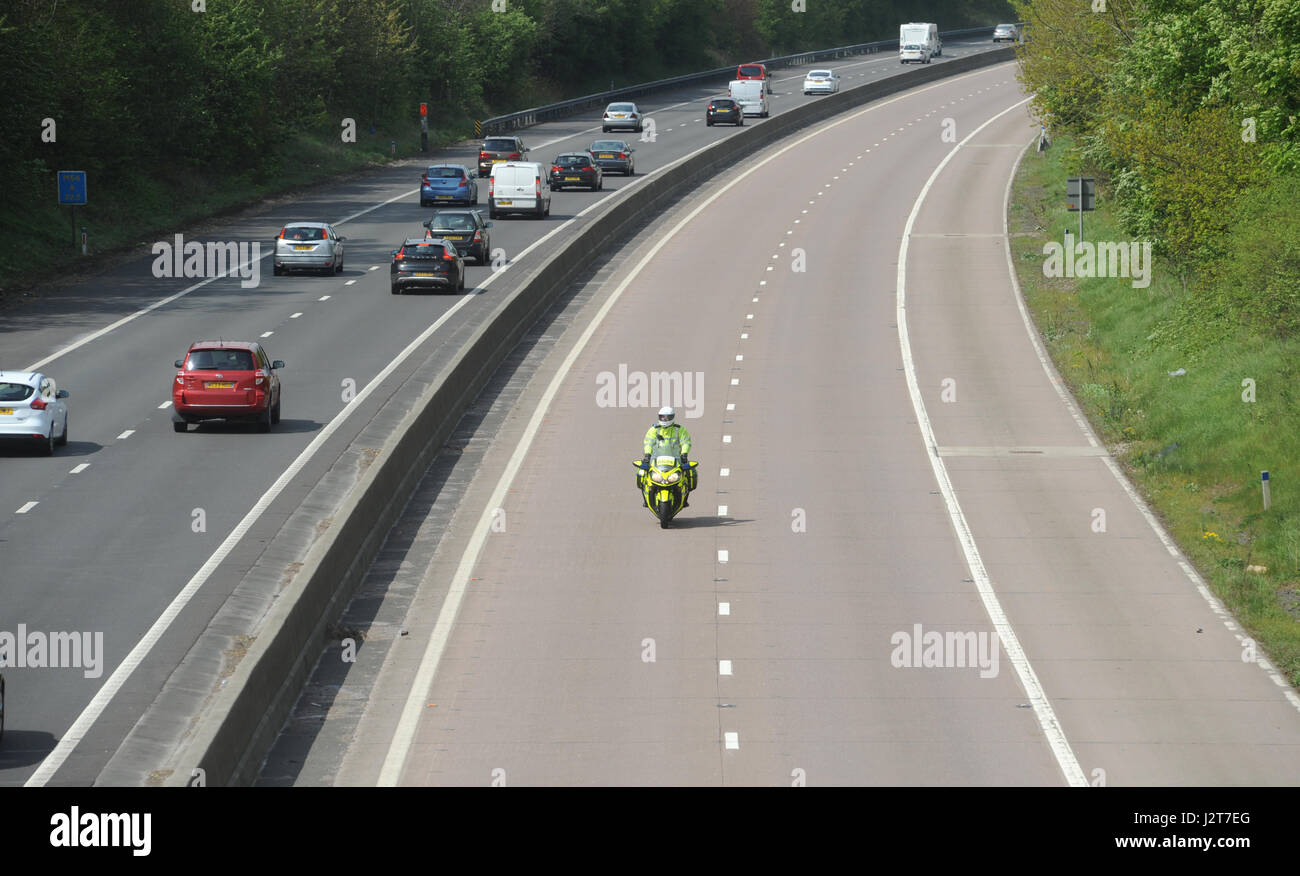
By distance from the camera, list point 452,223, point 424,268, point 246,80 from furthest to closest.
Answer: point 246,80 < point 452,223 < point 424,268

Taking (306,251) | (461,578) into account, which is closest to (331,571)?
(461,578)

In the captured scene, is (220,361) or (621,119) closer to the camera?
(220,361)

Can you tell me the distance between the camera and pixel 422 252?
45469 millimetres

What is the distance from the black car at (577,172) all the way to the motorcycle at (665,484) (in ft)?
140

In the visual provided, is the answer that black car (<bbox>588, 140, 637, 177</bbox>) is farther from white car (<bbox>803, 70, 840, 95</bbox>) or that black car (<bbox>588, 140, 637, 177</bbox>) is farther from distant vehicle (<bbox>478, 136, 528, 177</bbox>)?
white car (<bbox>803, 70, 840, 95</bbox>)

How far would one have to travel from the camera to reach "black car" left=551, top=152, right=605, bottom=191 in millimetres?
67188

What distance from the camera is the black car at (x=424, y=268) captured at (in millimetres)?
45219

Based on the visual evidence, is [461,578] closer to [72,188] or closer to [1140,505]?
[1140,505]

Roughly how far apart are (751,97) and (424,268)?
47.7 metres

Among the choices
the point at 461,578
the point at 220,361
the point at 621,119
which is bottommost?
the point at 461,578

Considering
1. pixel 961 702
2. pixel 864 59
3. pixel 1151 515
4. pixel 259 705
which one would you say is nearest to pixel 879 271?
pixel 1151 515

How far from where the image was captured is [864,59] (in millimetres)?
130375

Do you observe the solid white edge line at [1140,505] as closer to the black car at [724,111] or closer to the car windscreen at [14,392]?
the car windscreen at [14,392]

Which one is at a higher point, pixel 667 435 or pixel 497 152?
pixel 497 152
